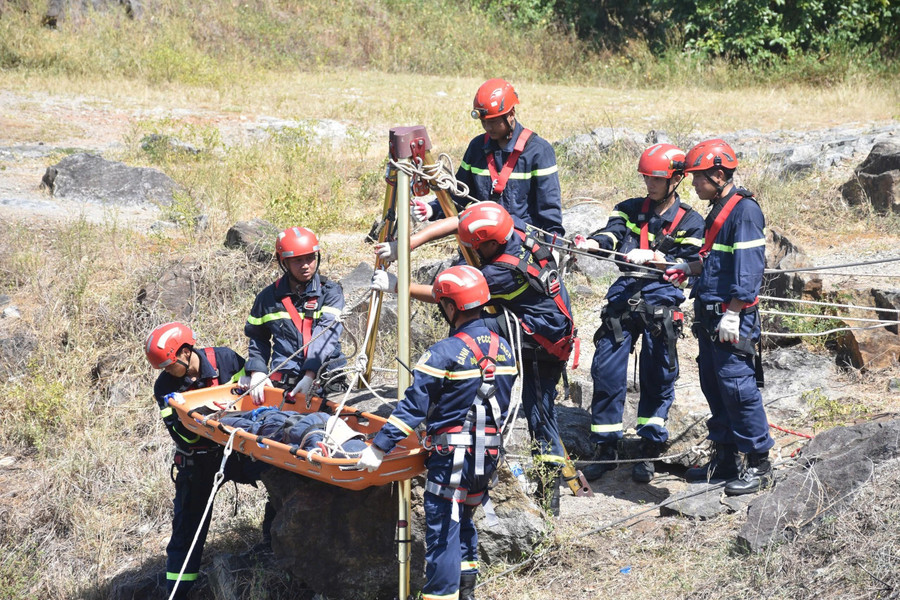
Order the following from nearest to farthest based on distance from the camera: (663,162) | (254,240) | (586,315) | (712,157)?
(712,157)
(663,162)
(586,315)
(254,240)

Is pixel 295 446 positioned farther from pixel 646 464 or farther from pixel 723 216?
pixel 723 216

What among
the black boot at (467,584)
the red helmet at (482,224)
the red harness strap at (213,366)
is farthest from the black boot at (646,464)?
the red harness strap at (213,366)

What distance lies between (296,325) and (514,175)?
1626 mm

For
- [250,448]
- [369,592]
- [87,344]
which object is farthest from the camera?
[87,344]

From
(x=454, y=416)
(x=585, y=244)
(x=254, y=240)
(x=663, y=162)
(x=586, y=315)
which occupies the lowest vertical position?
(x=586, y=315)

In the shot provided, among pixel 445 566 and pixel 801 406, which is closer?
pixel 445 566

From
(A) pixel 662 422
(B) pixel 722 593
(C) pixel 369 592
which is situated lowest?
(C) pixel 369 592

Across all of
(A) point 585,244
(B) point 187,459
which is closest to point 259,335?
(B) point 187,459

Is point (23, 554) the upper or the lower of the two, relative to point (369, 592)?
lower

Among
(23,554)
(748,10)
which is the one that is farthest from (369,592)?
(748,10)

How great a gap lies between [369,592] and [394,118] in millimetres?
9789

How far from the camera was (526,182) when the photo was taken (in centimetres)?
535

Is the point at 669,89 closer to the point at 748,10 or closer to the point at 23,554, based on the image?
the point at 748,10

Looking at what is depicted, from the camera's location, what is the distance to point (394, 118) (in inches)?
531
